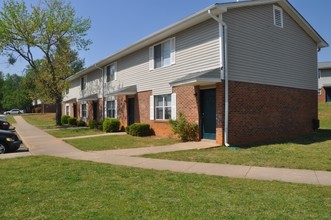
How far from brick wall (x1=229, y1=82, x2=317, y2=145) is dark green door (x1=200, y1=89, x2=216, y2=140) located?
2.66ft

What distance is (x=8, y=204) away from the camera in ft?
19.0

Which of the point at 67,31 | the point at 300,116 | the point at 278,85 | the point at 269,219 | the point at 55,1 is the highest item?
the point at 55,1

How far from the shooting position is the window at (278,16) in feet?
54.2

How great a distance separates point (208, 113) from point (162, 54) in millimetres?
5134

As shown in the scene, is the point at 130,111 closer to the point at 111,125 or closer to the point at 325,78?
the point at 111,125

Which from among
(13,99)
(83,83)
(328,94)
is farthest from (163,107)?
(13,99)

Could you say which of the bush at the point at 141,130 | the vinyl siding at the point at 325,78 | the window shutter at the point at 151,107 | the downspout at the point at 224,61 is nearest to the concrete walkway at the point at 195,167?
the downspout at the point at 224,61

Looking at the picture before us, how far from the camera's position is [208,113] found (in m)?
14.6

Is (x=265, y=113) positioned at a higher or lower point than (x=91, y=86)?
lower

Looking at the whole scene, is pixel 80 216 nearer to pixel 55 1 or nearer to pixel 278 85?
pixel 278 85

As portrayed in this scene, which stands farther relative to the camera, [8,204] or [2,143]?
[2,143]

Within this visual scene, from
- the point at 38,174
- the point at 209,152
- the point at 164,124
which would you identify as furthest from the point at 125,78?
the point at 38,174

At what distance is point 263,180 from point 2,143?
10513 millimetres

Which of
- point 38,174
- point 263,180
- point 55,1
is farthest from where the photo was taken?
point 55,1
